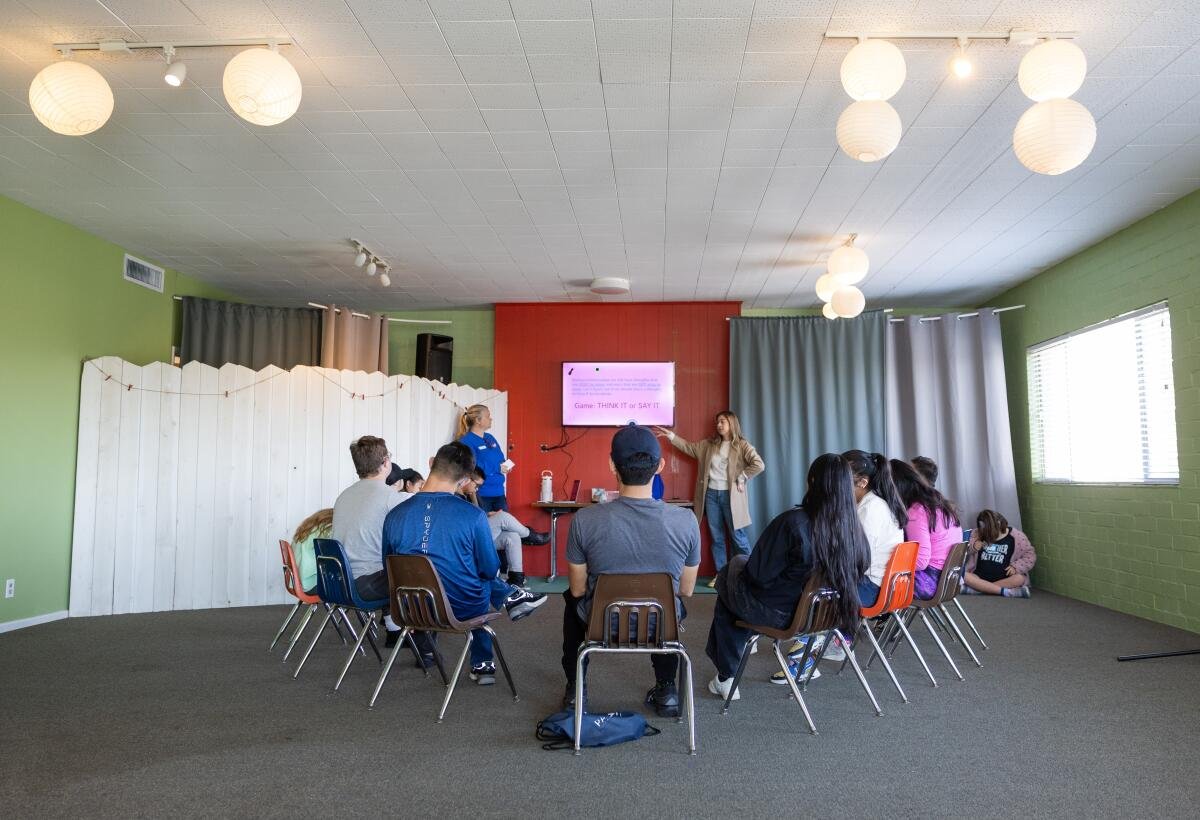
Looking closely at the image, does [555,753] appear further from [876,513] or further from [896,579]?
[876,513]

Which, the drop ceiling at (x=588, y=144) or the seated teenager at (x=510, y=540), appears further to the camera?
the seated teenager at (x=510, y=540)

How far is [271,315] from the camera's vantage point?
25.0 ft

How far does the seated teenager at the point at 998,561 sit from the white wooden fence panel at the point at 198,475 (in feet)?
17.1

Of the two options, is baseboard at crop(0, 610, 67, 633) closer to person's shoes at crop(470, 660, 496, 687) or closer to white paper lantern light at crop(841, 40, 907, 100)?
person's shoes at crop(470, 660, 496, 687)

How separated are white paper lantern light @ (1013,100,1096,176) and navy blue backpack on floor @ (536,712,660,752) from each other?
2636mm

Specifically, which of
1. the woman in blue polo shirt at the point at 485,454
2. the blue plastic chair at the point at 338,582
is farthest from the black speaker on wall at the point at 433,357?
the blue plastic chair at the point at 338,582

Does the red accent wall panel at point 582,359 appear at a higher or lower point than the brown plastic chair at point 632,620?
higher

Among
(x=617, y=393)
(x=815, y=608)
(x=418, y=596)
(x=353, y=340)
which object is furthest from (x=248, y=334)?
(x=815, y=608)

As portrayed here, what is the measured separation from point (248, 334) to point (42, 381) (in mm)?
2219

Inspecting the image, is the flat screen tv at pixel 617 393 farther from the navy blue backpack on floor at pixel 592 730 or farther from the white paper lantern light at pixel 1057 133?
the white paper lantern light at pixel 1057 133

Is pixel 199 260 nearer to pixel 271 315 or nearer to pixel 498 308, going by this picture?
pixel 271 315

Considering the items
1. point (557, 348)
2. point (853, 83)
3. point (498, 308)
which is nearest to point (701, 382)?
point (557, 348)

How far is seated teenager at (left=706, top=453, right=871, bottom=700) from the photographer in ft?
10.4

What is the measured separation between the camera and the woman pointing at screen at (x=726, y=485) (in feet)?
24.5
